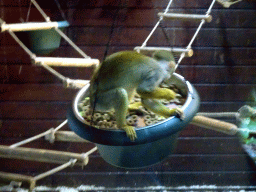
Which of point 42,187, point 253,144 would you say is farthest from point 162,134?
point 42,187

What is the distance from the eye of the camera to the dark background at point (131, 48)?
1807 millimetres

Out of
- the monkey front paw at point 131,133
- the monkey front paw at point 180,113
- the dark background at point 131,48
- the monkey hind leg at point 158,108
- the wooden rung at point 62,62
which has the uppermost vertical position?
the monkey front paw at point 180,113

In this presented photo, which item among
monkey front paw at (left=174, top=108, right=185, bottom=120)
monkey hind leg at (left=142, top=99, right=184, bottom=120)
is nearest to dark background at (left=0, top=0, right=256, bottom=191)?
monkey hind leg at (left=142, top=99, right=184, bottom=120)

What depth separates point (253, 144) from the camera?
1755mm

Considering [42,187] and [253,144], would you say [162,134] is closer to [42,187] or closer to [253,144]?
[253,144]

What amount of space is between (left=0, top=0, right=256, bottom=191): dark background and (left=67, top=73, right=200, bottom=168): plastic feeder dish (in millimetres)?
855

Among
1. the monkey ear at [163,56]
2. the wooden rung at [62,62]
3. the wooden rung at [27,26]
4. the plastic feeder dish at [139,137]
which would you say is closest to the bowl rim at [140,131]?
the plastic feeder dish at [139,137]

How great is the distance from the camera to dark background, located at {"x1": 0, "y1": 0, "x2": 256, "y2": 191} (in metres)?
1.81

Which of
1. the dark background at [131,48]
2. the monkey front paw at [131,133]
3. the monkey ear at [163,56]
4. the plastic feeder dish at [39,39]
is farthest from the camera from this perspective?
the dark background at [131,48]

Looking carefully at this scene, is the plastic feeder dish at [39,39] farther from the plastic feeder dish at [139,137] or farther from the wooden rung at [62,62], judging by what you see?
the plastic feeder dish at [139,137]

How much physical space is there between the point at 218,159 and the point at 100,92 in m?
1.57

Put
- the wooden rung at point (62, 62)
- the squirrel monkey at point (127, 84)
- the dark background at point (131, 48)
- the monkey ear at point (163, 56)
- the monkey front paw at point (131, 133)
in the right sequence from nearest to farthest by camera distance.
Result: 1. the monkey front paw at point (131, 133)
2. the squirrel monkey at point (127, 84)
3. the monkey ear at point (163, 56)
4. the wooden rung at point (62, 62)
5. the dark background at point (131, 48)

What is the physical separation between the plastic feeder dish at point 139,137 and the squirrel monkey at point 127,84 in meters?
0.06

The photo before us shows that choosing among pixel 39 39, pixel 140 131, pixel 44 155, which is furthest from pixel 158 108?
pixel 39 39
